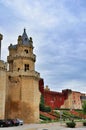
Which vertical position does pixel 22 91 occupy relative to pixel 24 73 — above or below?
below

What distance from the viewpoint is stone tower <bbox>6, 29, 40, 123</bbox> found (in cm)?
6073

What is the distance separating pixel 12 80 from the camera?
204ft

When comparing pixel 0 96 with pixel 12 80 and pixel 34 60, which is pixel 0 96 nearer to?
pixel 12 80

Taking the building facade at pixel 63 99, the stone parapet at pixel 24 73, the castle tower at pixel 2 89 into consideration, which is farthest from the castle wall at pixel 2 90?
the building facade at pixel 63 99

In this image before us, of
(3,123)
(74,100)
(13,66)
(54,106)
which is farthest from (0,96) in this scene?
(74,100)

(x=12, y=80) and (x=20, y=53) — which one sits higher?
(x=20, y=53)

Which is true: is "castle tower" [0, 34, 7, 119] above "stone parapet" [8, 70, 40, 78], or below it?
below

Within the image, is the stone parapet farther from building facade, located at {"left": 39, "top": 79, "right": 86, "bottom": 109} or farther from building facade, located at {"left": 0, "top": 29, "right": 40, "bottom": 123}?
→ building facade, located at {"left": 39, "top": 79, "right": 86, "bottom": 109}

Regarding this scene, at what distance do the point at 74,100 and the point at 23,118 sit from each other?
165ft

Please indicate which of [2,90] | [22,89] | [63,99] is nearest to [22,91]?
[22,89]

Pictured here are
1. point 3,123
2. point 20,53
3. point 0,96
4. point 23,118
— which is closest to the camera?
point 3,123

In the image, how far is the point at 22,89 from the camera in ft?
200

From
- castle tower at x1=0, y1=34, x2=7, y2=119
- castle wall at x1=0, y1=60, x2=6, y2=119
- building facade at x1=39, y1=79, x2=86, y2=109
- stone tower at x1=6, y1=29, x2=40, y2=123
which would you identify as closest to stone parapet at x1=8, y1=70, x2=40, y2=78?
stone tower at x1=6, y1=29, x2=40, y2=123

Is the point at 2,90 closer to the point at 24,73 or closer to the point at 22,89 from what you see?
the point at 22,89
